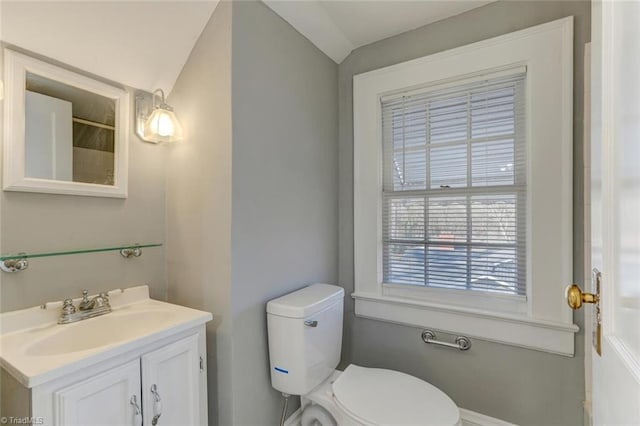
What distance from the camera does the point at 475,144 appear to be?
5.21 feet

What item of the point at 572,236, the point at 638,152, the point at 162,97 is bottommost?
the point at 572,236

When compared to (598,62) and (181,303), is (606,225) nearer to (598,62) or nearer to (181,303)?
(598,62)

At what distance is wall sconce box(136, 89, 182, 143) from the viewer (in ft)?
4.40

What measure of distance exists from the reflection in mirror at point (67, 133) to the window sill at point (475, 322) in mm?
1479

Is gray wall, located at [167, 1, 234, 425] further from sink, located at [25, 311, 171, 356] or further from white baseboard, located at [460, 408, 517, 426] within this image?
white baseboard, located at [460, 408, 517, 426]

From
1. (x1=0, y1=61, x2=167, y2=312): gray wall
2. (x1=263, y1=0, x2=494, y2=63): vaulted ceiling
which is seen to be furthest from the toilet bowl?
(x1=263, y1=0, x2=494, y2=63): vaulted ceiling

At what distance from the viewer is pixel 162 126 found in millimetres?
1341

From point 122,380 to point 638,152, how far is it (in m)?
1.31

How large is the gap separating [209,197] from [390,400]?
114 centimetres

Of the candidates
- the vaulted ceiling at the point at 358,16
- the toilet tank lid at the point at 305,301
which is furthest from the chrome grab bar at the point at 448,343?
the vaulted ceiling at the point at 358,16

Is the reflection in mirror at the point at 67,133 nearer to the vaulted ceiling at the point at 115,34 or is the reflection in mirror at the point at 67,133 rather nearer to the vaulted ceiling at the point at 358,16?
the vaulted ceiling at the point at 115,34

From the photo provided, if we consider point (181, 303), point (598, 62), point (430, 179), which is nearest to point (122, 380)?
point (181, 303)

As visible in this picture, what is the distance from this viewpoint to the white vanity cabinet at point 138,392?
80cm

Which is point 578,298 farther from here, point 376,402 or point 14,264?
point 14,264
